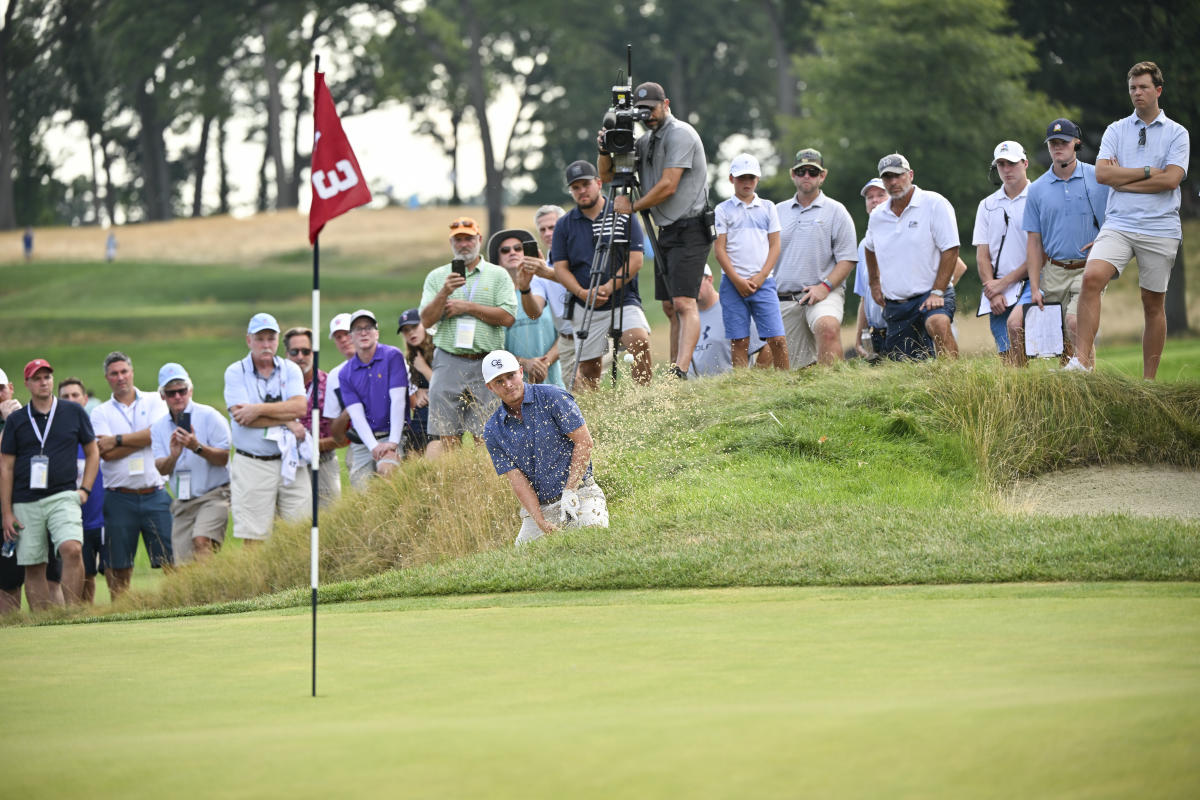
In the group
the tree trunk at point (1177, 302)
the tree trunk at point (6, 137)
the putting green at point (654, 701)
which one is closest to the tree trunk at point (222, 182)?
the tree trunk at point (6, 137)

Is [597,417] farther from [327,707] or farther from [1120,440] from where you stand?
[327,707]

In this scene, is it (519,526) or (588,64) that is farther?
(588,64)

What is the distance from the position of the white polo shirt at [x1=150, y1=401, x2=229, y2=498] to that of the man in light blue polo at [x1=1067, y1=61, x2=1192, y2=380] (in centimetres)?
714

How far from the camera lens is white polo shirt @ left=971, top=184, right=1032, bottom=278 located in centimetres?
1241

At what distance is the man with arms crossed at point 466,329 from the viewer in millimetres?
12156

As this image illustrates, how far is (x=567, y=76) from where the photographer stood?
65.1 metres

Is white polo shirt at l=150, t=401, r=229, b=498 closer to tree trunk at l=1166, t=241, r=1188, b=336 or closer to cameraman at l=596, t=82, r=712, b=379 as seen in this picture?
cameraman at l=596, t=82, r=712, b=379

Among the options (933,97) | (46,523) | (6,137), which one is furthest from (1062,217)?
(6,137)

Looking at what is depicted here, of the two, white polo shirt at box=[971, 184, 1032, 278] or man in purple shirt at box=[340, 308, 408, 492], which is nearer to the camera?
white polo shirt at box=[971, 184, 1032, 278]

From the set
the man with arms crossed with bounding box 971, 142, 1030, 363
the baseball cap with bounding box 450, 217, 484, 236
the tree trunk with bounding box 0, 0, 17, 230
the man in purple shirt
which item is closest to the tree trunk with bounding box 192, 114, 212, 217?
the tree trunk with bounding box 0, 0, 17, 230

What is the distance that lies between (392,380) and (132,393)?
257 cm

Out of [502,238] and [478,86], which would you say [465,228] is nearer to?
[502,238]

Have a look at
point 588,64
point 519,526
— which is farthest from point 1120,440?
point 588,64

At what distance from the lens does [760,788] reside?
3.85 metres
